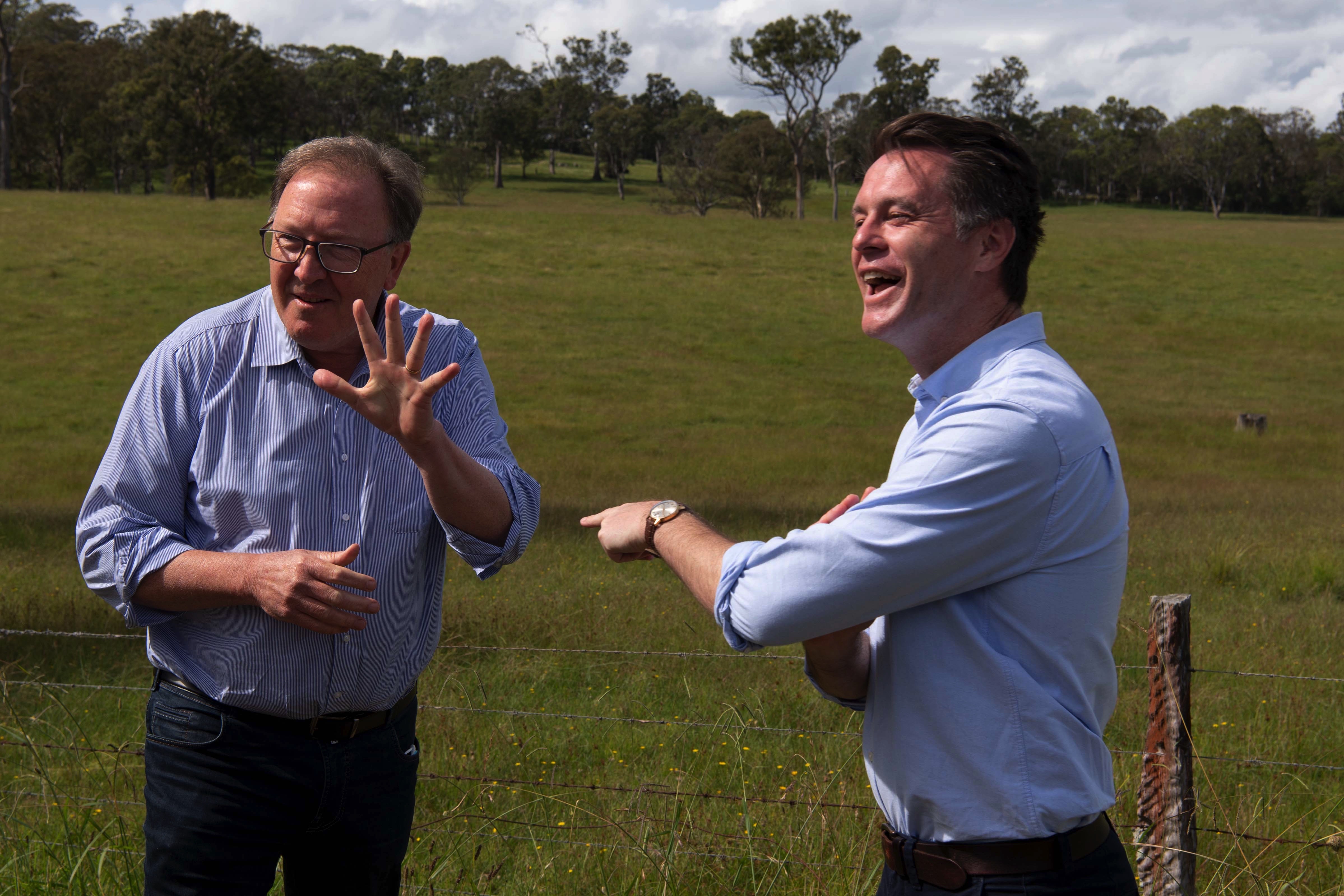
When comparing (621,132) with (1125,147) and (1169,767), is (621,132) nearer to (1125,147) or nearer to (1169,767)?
(1125,147)

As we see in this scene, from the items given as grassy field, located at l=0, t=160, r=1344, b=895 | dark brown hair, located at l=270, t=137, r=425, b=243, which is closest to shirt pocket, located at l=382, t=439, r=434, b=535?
dark brown hair, located at l=270, t=137, r=425, b=243

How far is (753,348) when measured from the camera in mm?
26484

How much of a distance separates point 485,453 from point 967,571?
1242 mm

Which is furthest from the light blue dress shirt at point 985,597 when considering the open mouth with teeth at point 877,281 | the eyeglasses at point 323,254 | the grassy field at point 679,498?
the grassy field at point 679,498

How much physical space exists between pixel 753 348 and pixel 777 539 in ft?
81.2

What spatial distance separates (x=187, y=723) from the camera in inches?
97.8

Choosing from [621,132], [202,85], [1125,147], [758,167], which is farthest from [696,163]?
[1125,147]

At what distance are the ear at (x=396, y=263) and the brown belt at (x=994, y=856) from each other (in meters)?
1.72

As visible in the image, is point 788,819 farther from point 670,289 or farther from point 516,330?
point 670,289

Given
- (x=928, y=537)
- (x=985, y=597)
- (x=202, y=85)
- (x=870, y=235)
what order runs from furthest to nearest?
(x=202, y=85) < (x=870, y=235) < (x=985, y=597) < (x=928, y=537)

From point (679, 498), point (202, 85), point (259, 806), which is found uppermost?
point (202, 85)

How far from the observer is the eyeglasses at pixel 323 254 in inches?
100.0

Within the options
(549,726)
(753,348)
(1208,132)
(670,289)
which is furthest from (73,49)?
(1208,132)

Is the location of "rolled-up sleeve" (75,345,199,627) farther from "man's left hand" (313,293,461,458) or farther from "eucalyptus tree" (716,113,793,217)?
"eucalyptus tree" (716,113,793,217)
